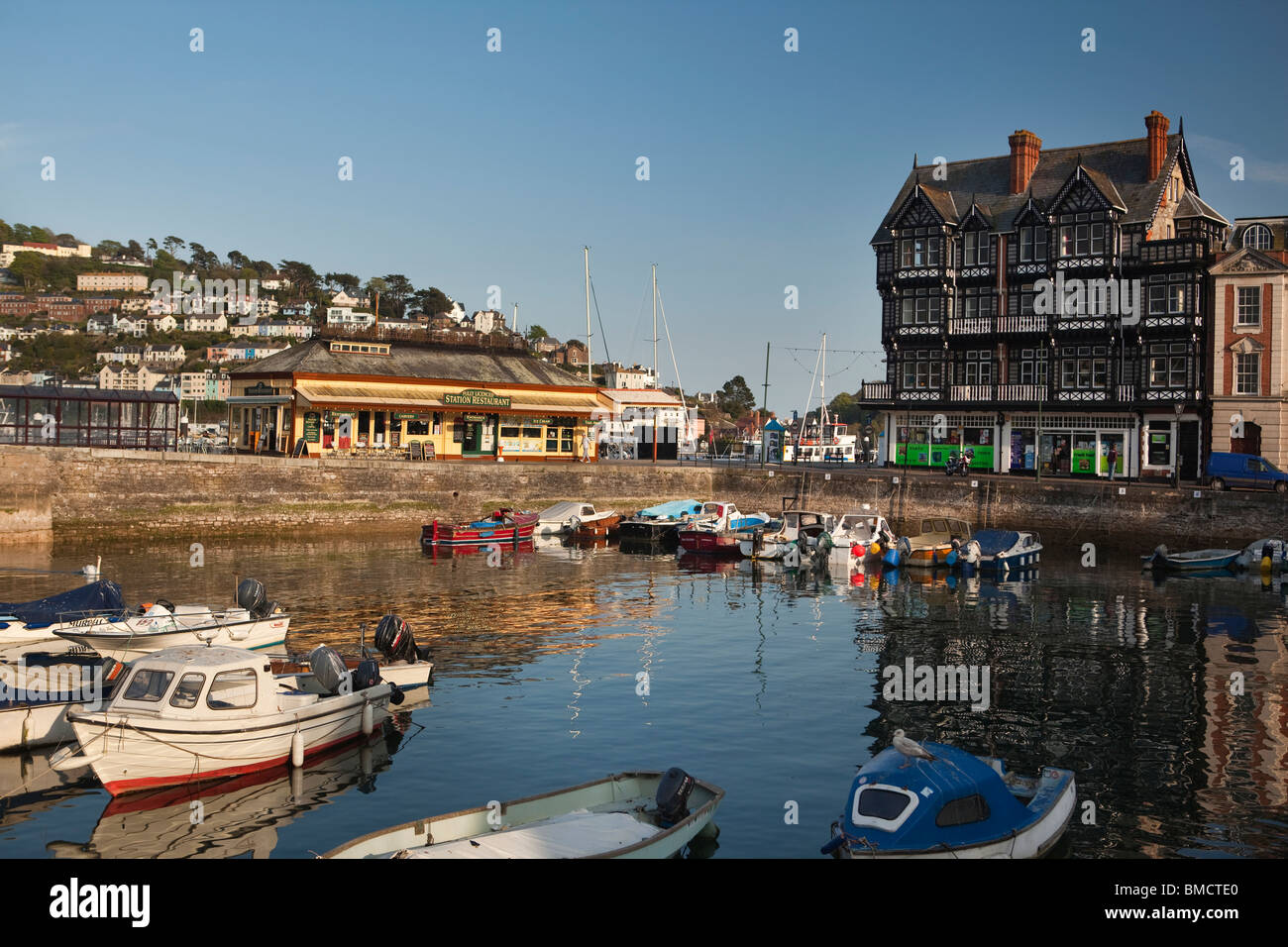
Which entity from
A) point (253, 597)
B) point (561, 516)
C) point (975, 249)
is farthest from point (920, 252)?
point (253, 597)

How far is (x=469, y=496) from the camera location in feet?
209

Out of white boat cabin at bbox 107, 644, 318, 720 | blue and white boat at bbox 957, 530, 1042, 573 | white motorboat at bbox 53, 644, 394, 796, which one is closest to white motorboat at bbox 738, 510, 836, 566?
blue and white boat at bbox 957, 530, 1042, 573

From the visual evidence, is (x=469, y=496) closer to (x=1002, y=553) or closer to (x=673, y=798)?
(x=1002, y=553)

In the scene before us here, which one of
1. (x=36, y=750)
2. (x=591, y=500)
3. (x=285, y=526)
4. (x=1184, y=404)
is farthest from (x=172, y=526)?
(x=1184, y=404)

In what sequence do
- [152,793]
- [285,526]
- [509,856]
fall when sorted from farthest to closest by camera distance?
[285,526] < [152,793] < [509,856]

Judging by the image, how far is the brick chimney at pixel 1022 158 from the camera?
69.8m

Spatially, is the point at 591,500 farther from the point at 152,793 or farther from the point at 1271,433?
the point at 152,793

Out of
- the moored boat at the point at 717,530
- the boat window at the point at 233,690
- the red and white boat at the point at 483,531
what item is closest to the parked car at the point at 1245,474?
the moored boat at the point at 717,530

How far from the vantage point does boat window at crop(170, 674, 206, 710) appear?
18953 millimetres

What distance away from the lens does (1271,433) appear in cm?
5988

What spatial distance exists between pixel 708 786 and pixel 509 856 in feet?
12.5

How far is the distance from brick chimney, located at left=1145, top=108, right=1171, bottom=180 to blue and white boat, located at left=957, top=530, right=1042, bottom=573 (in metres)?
29.0

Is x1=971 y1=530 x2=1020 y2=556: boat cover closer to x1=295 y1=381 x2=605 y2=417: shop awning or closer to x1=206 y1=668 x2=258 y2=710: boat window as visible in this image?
x1=295 y1=381 x2=605 y2=417: shop awning

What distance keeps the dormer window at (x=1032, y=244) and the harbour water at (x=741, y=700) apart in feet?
91.4
